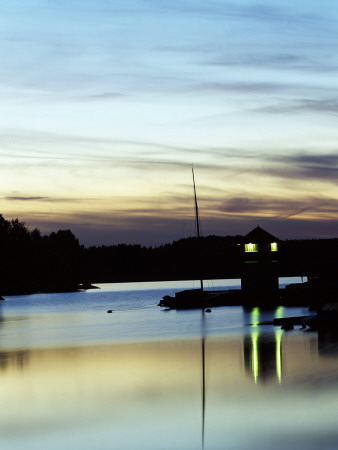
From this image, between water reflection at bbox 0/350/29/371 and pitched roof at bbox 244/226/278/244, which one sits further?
pitched roof at bbox 244/226/278/244

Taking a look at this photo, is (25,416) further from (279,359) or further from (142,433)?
(279,359)

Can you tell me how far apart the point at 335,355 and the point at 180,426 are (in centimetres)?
2057

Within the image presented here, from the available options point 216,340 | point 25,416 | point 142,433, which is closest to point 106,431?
point 142,433

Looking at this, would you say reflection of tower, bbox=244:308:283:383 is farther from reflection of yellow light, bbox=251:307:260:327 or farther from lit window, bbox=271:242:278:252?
lit window, bbox=271:242:278:252

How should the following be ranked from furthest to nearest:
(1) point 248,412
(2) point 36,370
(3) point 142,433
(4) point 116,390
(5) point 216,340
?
(5) point 216,340, (2) point 36,370, (4) point 116,390, (1) point 248,412, (3) point 142,433

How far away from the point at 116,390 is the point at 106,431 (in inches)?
359

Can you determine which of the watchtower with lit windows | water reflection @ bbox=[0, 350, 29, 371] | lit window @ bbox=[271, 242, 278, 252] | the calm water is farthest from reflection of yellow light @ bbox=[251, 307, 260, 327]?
water reflection @ bbox=[0, 350, 29, 371]

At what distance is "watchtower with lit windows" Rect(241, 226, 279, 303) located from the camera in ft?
332

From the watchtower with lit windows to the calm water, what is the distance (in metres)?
37.6

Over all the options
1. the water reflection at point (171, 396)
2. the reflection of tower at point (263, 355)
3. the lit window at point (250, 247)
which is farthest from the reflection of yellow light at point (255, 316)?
the water reflection at point (171, 396)

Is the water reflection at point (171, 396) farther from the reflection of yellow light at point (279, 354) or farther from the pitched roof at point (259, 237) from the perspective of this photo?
the pitched roof at point (259, 237)

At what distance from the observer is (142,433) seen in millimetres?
24391

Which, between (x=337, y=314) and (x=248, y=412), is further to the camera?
(x=337, y=314)

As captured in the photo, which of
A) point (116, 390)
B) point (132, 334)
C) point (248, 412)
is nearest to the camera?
point (248, 412)
